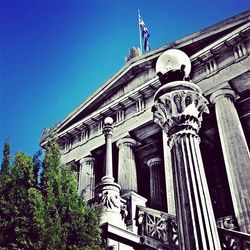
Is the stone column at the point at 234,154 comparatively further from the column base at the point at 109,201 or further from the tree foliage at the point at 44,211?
the tree foliage at the point at 44,211

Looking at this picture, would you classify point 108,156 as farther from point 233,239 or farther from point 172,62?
point 172,62

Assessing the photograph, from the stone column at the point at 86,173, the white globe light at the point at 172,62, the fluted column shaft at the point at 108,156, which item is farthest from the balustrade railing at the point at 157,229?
the stone column at the point at 86,173

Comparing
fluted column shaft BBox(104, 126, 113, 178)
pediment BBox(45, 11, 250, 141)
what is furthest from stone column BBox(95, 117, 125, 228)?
pediment BBox(45, 11, 250, 141)

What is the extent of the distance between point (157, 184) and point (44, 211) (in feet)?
47.9

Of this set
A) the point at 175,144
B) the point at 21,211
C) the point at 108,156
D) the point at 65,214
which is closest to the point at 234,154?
the point at 108,156

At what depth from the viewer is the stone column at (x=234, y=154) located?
13.3 m

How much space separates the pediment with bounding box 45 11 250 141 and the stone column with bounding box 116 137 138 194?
3336 millimetres

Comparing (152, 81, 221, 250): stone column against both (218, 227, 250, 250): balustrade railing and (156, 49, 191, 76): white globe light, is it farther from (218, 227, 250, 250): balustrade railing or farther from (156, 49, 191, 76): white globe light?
(218, 227, 250, 250): balustrade railing

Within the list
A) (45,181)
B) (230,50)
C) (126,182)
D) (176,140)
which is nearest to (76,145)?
(126,182)

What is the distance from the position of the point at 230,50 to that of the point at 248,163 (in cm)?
641

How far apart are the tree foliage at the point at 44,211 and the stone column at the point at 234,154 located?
26.5ft

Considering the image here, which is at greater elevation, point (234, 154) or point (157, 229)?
point (234, 154)

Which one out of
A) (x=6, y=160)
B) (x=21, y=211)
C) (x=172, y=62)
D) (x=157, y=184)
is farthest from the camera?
(x=157, y=184)

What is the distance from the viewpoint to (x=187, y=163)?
5.14 meters
